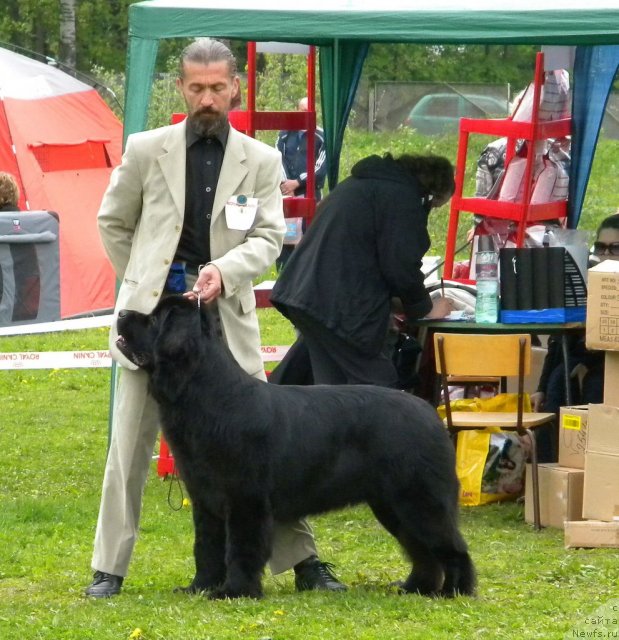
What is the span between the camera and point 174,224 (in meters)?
4.68

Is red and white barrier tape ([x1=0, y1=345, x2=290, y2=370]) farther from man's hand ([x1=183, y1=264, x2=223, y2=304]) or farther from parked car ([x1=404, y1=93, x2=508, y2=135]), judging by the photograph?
parked car ([x1=404, y1=93, x2=508, y2=135])

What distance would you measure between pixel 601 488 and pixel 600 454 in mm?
154

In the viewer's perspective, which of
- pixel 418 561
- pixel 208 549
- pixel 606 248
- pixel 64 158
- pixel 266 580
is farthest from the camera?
pixel 64 158

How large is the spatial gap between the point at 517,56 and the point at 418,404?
28613mm

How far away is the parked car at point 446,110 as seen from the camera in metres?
24.8

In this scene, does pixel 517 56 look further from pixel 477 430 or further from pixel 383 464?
pixel 383 464

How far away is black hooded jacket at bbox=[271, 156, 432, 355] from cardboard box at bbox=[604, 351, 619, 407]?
1002 mm

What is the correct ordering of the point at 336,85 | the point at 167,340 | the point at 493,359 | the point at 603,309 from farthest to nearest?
the point at 336,85, the point at 493,359, the point at 603,309, the point at 167,340

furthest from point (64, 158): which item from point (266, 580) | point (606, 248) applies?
point (266, 580)

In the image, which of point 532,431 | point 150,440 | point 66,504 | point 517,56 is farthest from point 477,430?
point 517,56

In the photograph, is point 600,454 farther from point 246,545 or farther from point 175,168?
point 175,168

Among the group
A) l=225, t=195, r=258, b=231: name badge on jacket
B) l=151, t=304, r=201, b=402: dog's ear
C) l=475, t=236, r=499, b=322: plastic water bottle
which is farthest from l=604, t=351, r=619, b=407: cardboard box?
l=151, t=304, r=201, b=402: dog's ear

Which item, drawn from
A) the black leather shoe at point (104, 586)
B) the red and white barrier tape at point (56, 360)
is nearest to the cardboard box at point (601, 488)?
the black leather shoe at point (104, 586)

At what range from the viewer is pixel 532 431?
6.93m
